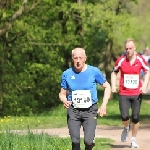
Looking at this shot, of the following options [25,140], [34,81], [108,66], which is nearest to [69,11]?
[34,81]

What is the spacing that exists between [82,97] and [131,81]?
373cm

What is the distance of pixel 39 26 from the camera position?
3203 centimetres

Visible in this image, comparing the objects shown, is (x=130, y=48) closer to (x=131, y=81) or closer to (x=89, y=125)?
(x=131, y=81)

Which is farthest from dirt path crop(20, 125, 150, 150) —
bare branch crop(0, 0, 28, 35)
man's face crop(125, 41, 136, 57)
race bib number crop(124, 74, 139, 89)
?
bare branch crop(0, 0, 28, 35)

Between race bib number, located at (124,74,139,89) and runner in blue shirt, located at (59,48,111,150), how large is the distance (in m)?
3.42

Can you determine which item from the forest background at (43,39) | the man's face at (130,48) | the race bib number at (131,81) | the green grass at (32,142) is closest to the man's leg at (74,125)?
the green grass at (32,142)

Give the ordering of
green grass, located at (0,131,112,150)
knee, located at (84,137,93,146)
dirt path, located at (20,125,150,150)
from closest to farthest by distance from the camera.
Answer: knee, located at (84,137,93,146)
green grass, located at (0,131,112,150)
dirt path, located at (20,125,150,150)

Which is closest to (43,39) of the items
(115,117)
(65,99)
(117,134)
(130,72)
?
(115,117)

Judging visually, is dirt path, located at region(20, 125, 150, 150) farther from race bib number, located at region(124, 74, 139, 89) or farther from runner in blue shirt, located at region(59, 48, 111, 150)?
runner in blue shirt, located at region(59, 48, 111, 150)

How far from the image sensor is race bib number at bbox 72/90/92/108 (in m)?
10.2

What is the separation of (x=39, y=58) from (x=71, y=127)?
21.9 meters

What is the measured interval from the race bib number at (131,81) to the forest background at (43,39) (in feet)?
50.8

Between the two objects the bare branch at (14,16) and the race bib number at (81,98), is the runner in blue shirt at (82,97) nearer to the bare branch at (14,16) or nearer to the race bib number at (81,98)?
the race bib number at (81,98)

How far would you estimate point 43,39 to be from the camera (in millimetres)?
31859
